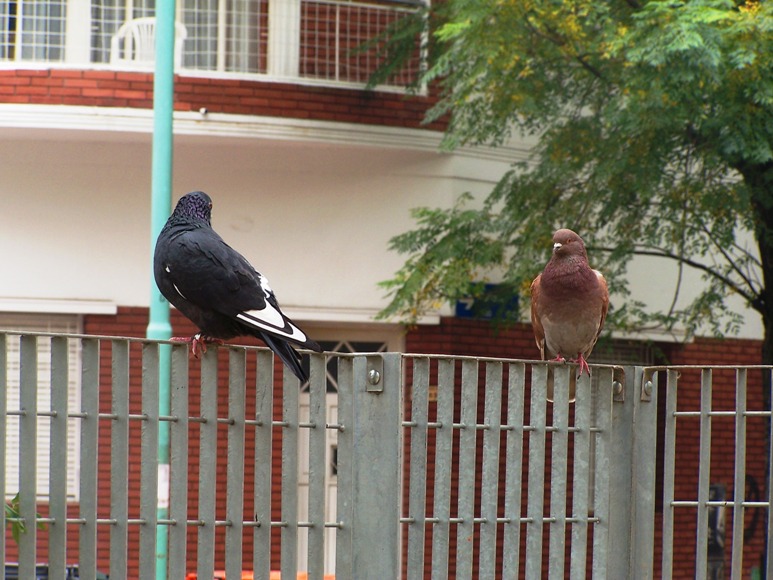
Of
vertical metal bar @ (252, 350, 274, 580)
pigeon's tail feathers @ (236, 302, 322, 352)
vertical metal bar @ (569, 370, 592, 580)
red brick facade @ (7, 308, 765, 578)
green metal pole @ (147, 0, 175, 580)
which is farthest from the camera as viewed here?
red brick facade @ (7, 308, 765, 578)

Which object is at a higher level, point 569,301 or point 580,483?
point 569,301


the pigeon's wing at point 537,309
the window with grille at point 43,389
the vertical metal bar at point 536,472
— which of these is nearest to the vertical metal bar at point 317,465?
the vertical metal bar at point 536,472

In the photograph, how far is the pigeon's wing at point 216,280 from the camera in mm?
4879

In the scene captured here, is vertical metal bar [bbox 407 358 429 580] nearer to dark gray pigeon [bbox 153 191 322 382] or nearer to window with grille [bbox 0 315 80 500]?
dark gray pigeon [bbox 153 191 322 382]

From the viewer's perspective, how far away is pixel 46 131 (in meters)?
12.4

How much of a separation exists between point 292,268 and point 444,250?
83.5 inches

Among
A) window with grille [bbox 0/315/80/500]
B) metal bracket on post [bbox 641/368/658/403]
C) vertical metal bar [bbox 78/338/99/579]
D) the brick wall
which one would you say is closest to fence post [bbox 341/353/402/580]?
vertical metal bar [bbox 78/338/99/579]

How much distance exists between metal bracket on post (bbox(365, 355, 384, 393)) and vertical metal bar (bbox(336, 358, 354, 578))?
0.07 m

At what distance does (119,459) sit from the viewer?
404cm

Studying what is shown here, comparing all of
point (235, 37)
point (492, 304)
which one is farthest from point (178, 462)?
point (235, 37)

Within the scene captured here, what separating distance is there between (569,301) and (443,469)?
2.29 m

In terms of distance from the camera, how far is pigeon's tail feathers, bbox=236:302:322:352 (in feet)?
14.7

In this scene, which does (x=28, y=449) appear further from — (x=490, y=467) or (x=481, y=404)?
(x=481, y=404)

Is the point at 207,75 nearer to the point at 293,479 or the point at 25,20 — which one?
the point at 25,20
